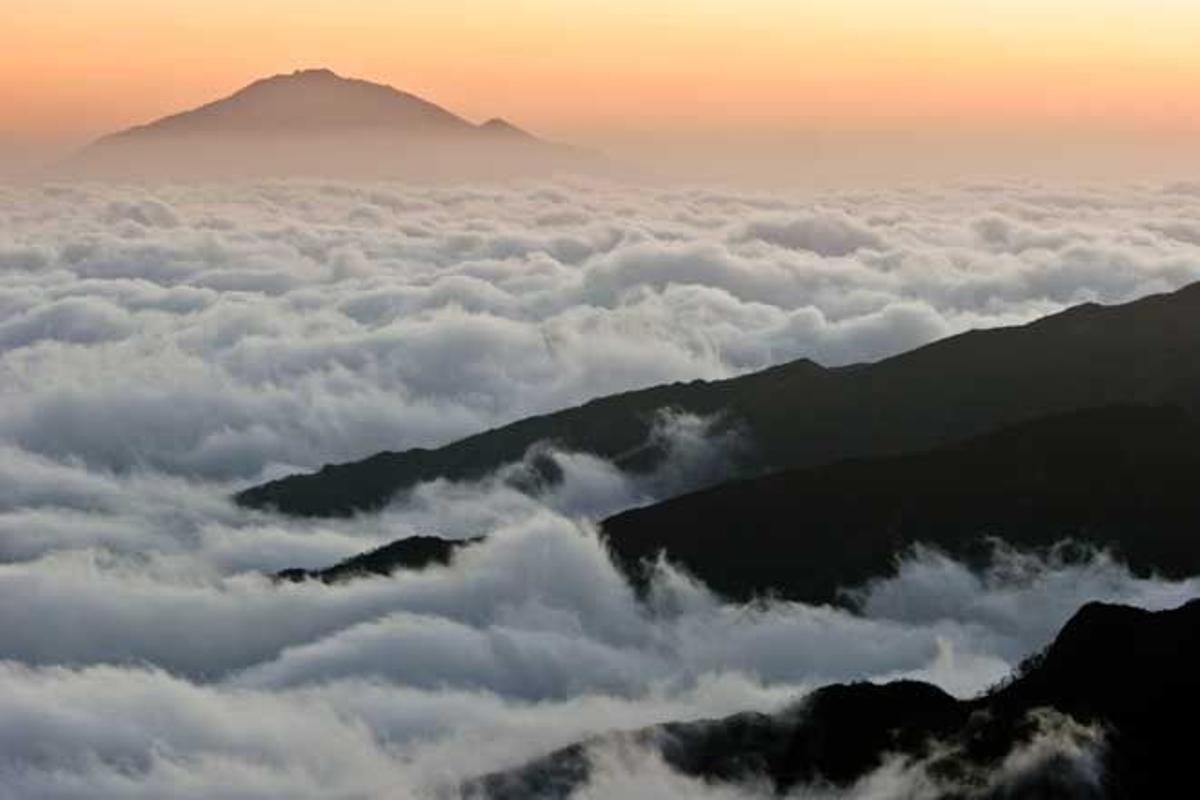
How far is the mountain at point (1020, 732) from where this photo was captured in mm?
130250

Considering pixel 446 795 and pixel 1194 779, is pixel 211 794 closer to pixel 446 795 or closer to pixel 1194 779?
pixel 446 795

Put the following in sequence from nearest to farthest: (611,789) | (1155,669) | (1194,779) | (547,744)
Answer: (1194,779) → (1155,669) → (611,789) → (547,744)

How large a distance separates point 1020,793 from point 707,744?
40451mm

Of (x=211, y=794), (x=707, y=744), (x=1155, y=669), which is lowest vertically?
(x=211, y=794)

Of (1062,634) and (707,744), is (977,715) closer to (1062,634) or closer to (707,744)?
(1062,634)

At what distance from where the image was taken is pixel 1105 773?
13012 centimetres

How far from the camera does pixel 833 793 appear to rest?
477ft

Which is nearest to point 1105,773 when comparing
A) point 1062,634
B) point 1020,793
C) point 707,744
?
point 1020,793

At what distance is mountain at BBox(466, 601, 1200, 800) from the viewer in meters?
130

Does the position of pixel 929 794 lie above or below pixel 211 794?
above

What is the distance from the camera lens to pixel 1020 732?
135375 millimetres

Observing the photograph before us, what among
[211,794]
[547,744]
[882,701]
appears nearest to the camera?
[882,701]

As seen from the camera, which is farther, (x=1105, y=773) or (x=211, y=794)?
(x=211, y=794)

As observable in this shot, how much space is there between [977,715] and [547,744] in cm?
6236
